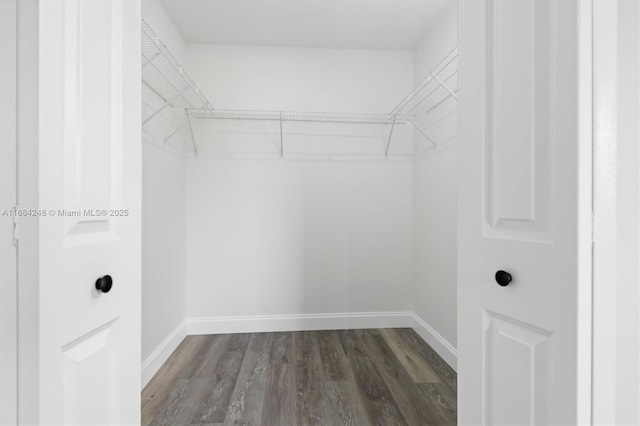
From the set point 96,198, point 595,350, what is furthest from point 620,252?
point 96,198

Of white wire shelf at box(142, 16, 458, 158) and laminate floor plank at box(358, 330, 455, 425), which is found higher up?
white wire shelf at box(142, 16, 458, 158)

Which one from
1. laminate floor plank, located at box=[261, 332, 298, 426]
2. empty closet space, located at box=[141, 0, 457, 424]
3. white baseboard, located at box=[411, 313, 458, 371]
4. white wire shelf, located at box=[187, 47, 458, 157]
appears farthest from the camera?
white wire shelf, located at box=[187, 47, 458, 157]

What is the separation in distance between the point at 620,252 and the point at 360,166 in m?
2.11

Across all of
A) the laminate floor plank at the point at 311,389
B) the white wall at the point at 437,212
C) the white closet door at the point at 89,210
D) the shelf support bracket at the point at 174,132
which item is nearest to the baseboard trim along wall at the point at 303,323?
the white wall at the point at 437,212

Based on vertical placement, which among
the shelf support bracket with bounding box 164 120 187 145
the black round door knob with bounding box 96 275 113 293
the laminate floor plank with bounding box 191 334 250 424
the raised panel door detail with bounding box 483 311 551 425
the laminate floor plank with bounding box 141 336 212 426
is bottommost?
the laminate floor plank with bounding box 141 336 212 426

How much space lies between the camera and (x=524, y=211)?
0.76 metres

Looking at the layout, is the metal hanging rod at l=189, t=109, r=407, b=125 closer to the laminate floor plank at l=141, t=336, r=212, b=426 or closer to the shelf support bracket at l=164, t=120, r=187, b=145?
the shelf support bracket at l=164, t=120, r=187, b=145

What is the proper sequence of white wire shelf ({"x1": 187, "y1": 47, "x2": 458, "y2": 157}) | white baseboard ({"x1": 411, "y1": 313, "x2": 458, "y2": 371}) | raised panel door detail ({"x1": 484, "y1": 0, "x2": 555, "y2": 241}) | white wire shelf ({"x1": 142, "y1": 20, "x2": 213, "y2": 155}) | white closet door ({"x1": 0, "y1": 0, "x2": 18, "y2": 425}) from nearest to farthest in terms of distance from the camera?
white closet door ({"x1": 0, "y1": 0, "x2": 18, "y2": 425}) → raised panel door detail ({"x1": 484, "y1": 0, "x2": 555, "y2": 241}) → white wire shelf ({"x1": 142, "y1": 20, "x2": 213, "y2": 155}) → white baseboard ({"x1": 411, "y1": 313, "x2": 458, "y2": 371}) → white wire shelf ({"x1": 187, "y1": 47, "x2": 458, "y2": 157})

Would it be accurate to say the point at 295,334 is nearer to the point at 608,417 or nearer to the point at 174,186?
the point at 174,186

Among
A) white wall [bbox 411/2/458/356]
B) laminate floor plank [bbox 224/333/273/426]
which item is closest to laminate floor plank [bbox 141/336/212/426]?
laminate floor plank [bbox 224/333/273/426]

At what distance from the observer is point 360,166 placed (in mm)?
2748

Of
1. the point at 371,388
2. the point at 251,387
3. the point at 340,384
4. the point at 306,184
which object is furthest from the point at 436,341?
the point at 306,184

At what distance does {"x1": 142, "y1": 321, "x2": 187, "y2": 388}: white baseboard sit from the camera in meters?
1.88

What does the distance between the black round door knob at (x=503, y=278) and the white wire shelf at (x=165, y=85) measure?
1.90m
